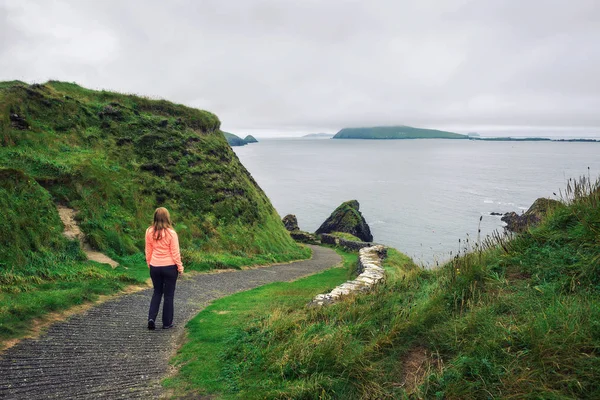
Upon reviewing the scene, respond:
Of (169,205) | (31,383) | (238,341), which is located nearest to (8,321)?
(31,383)

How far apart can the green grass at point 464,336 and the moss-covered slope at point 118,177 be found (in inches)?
347

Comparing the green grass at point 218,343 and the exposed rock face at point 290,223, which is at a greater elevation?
the green grass at point 218,343

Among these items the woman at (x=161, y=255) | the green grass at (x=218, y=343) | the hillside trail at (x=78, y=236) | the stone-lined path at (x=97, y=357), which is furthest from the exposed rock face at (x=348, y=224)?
the woman at (x=161, y=255)

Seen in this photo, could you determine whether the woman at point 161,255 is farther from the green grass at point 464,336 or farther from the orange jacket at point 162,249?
the green grass at point 464,336

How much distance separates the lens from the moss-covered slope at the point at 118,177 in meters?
12.7

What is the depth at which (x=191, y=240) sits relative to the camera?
18953 mm

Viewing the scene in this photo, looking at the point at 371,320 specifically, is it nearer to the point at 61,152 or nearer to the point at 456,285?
the point at 456,285

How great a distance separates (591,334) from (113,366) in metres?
6.90

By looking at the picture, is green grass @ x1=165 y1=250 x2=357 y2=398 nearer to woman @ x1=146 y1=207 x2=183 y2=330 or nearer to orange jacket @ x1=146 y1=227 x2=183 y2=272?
woman @ x1=146 y1=207 x2=183 y2=330

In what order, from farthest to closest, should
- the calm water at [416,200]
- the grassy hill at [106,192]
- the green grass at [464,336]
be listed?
the calm water at [416,200] < the grassy hill at [106,192] < the green grass at [464,336]

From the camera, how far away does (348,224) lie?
164 feet

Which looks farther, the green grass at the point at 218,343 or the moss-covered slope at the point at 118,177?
the moss-covered slope at the point at 118,177

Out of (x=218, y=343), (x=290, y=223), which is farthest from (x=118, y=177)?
(x=290, y=223)

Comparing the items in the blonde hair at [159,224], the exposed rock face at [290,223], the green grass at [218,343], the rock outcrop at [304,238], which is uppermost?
the blonde hair at [159,224]
